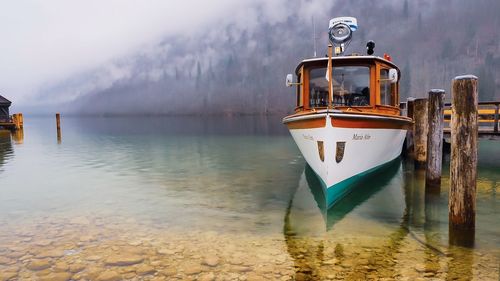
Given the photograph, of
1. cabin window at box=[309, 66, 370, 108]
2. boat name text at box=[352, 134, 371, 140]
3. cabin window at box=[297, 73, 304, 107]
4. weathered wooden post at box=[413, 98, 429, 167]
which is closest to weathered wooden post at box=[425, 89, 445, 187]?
cabin window at box=[309, 66, 370, 108]

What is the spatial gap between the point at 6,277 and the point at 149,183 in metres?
8.50

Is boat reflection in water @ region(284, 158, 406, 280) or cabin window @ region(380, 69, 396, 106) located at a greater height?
cabin window @ region(380, 69, 396, 106)

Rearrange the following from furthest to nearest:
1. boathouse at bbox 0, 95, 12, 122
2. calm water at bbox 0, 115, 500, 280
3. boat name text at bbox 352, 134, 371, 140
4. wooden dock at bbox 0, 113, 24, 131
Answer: wooden dock at bbox 0, 113, 24, 131 < boathouse at bbox 0, 95, 12, 122 < boat name text at bbox 352, 134, 371, 140 < calm water at bbox 0, 115, 500, 280

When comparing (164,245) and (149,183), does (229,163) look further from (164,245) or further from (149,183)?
(164,245)

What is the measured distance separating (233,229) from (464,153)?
5151mm

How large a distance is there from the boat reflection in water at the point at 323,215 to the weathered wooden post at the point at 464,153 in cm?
144

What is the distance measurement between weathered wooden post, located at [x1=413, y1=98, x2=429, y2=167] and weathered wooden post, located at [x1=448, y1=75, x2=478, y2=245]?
8.89 meters

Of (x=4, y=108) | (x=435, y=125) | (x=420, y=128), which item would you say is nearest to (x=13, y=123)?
(x=4, y=108)

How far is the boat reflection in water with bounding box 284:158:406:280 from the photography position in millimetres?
6681

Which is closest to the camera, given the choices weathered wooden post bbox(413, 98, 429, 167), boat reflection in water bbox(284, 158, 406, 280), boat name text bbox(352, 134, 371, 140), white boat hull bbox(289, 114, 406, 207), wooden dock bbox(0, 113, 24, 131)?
boat reflection in water bbox(284, 158, 406, 280)

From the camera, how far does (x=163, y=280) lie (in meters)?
5.85

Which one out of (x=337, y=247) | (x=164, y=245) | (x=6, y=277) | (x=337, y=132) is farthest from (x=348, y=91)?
(x=6, y=277)

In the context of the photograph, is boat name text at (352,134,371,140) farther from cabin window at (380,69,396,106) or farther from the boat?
cabin window at (380,69,396,106)

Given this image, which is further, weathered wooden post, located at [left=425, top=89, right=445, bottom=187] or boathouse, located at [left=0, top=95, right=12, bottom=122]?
boathouse, located at [left=0, top=95, right=12, bottom=122]
